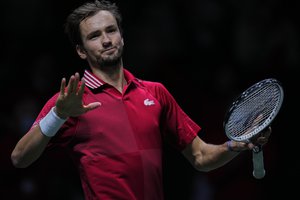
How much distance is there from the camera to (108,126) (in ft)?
13.5

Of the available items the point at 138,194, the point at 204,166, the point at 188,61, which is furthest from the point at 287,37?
the point at 138,194

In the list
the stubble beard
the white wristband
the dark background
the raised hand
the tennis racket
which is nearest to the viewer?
the raised hand

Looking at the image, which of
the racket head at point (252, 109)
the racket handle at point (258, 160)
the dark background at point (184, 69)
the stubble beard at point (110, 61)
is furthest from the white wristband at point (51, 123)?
the dark background at point (184, 69)

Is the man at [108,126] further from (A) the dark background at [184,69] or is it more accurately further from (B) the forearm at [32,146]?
(A) the dark background at [184,69]

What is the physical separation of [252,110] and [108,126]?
2.61ft

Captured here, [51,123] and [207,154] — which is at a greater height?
[51,123]

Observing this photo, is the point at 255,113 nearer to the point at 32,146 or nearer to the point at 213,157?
the point at 213,157

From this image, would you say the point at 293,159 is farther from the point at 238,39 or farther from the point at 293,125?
the point at 238,39

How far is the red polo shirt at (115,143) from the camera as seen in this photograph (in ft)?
13.3

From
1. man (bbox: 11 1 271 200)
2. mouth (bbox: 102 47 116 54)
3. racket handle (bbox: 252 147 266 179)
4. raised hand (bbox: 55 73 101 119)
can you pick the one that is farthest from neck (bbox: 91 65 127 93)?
racket handle (bbox: 252 147 266 179)

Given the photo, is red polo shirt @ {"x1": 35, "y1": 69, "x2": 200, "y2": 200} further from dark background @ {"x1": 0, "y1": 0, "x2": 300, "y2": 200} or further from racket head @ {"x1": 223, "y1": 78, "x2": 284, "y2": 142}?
dark background @ {"x1": 0, "y1": 0, "x2": 300, "y2": 200}

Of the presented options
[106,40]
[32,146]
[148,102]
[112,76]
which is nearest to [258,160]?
[148,102]

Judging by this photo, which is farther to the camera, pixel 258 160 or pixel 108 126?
pixel 108 126

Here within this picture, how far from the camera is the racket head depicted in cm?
401
